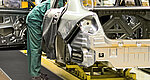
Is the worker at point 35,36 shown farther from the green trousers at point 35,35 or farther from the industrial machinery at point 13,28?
the industrial machinery at point 13,28

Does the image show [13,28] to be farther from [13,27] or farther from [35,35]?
[35,35]

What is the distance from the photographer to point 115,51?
3.94 m

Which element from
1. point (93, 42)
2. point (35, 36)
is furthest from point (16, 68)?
point (93, 42)

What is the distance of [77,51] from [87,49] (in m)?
0.24

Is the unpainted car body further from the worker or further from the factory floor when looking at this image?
the factory floor

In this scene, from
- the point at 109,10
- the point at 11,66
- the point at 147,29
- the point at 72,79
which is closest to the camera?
the point at 109,10

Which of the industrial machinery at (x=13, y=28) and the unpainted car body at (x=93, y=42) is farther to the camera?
the industrial machinery at (x=13, y=28)

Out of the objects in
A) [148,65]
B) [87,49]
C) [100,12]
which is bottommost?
[148,65]

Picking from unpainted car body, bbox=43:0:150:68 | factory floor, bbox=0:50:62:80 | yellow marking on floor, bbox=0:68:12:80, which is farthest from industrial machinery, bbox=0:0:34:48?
unpainted car body, bbox=43:0:150:68

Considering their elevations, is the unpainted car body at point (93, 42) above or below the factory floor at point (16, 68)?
above

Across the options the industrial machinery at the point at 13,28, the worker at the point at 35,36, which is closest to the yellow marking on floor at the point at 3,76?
the worker at the point at 35,36

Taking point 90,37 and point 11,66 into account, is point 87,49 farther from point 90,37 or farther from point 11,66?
point 11,66

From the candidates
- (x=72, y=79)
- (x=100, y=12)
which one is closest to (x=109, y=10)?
(x=100, y=12)

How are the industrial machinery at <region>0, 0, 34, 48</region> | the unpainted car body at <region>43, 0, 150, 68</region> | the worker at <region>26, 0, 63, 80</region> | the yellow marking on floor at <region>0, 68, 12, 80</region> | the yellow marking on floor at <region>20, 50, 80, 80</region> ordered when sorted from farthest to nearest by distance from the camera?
1. the industrial machinery at <region>0, 0, 34, 48</region>
2. the yellow marking on floor at <region>20, 50, 80, 80</region>
3. the yellow marking on floor at <region>0, 68, 12, 80</region>
4. the worker at <region>26, 0, 63, 80</region>
5. the unpainted car body at <region>43, 0, 150, 68</region>
